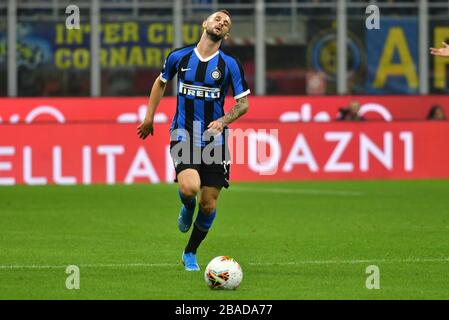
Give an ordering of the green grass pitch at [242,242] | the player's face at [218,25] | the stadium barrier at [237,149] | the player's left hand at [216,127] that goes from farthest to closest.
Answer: the stadium barrier at [237,149] < the player's face at [218,25] < the player's left hand at [216,127] < the green grass pitch at [242,242]

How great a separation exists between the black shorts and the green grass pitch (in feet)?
2.69

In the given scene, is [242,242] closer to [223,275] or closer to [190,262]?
[190,262]

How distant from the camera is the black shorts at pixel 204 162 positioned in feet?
37.6

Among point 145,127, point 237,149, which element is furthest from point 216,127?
point 237,149

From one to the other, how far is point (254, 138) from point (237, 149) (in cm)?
52

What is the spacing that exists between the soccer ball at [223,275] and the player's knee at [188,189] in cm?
136

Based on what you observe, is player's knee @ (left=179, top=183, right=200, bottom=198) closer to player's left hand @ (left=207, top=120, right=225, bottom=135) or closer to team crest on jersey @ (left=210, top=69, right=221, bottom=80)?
player's left hand @ (left=207, top=120, right=225, bottom=135)

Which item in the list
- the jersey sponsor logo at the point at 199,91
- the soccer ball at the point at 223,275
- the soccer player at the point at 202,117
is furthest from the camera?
the jersey sponsor logo at the point at 199,91

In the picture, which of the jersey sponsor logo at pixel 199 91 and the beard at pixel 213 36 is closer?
the beard at pixel 213 36

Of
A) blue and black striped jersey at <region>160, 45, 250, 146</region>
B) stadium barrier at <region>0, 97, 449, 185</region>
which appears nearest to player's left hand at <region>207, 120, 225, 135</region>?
blue and black striped jersey at <region>160, 45, 250, 146</region>

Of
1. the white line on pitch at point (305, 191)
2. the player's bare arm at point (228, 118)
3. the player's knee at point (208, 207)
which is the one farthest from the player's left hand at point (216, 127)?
the white line on pitch at point (305, 191)

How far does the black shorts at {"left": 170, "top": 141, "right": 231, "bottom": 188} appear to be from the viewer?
451 inches

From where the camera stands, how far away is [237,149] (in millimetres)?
24844

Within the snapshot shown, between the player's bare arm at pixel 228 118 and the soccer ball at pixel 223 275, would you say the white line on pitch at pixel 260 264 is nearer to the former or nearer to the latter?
the player's bare arm at pixel 228 118
